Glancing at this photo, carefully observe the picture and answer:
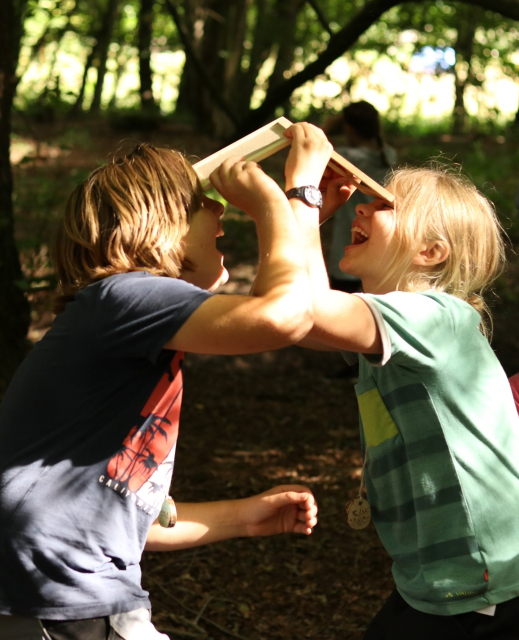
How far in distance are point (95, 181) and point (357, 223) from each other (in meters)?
0.72

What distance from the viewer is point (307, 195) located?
167cm

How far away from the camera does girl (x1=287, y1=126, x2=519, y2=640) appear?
165 cm

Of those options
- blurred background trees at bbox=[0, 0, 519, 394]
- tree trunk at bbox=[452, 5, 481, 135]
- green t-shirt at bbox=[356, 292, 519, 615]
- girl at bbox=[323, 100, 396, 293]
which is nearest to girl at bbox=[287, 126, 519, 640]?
green t-shirt at bbox=[356, 292, 519, 615]

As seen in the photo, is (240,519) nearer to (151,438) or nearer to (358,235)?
(151,438)

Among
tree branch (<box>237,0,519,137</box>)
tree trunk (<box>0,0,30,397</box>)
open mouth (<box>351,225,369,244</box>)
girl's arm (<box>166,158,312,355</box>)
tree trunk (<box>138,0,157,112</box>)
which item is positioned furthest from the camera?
tree trunk (<box>138,0,157,112</box>)

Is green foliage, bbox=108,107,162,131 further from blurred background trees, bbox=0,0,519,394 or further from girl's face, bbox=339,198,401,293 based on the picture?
girl's face, bbox=339,198,401,293

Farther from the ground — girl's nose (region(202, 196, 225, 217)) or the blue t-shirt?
girl's nose (region(202, 196, 225, 217))

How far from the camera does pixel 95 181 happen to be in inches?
65.7

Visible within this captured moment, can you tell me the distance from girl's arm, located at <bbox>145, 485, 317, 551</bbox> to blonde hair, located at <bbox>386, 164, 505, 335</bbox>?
65 centimetres

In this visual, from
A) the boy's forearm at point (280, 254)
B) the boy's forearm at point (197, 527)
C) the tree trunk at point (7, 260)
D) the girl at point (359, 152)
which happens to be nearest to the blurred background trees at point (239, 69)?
the tree trunk at point (7, 260)

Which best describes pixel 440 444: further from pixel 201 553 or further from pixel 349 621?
pixel 201 553

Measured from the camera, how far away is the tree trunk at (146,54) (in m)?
16.6

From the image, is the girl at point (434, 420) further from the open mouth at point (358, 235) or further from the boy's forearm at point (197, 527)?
the boy's forearm at point (197, 527)

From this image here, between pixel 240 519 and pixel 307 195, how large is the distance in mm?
918
